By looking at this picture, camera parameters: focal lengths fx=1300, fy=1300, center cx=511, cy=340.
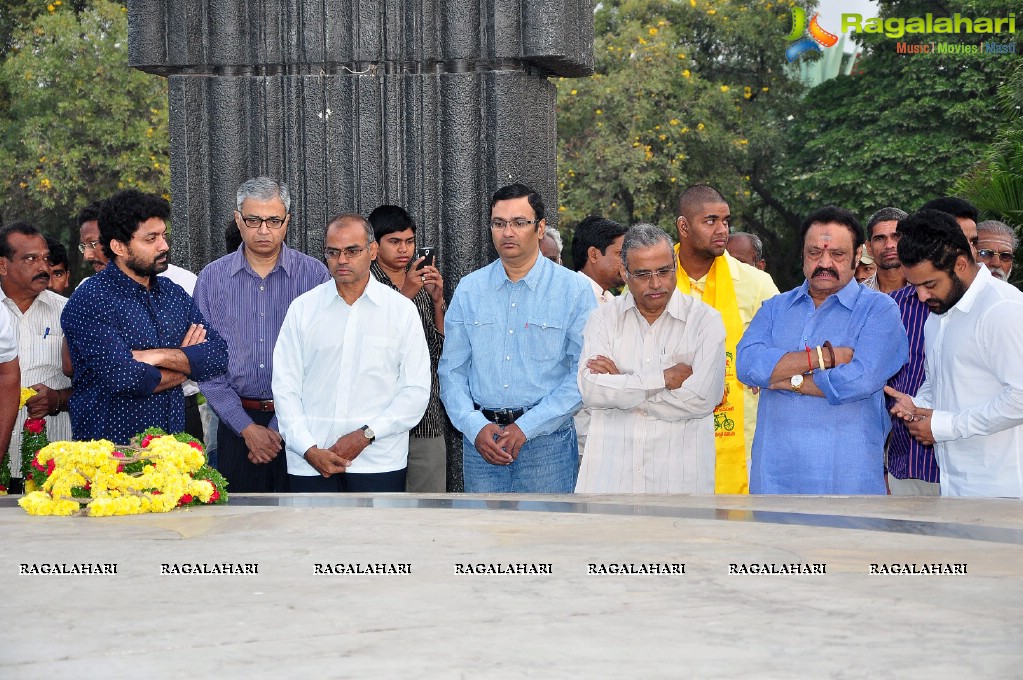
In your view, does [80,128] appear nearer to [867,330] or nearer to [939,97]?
[939,97]

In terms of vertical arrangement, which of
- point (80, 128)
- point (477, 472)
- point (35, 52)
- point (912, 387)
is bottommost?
point (477, 472)

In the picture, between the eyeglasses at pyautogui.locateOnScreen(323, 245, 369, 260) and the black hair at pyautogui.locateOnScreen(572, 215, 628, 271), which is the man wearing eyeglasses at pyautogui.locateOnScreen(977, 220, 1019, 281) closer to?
the black hair at pyautogui.locateOnScreen(572, 215, 628, 271)

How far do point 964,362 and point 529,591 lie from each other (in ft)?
7.81

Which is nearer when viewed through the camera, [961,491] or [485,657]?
[485,657]

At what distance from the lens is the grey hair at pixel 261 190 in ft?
20.2

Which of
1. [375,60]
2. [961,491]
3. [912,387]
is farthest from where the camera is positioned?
[375,60]

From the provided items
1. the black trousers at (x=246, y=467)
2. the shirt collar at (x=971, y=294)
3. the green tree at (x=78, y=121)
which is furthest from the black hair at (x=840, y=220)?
the green tree at (x=78, y=121)

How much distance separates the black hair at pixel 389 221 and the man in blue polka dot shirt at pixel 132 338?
1.09 metres

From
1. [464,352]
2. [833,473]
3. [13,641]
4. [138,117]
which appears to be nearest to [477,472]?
[464,352]

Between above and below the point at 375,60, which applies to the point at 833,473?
below

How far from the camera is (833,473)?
5.25 metres

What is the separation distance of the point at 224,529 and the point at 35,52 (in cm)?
2580

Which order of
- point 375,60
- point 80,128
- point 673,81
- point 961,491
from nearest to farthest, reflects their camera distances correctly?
point 961,491 → point 375,60 → point 80,128 → point 673,81

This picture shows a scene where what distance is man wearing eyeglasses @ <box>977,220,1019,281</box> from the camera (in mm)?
7129
